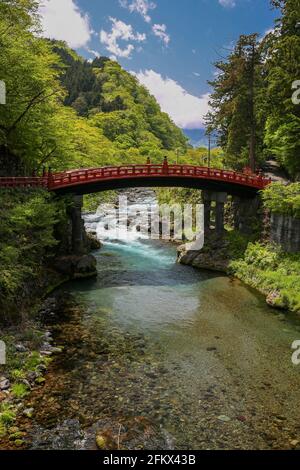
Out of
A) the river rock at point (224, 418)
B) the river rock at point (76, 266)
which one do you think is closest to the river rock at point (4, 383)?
the river rock at point (224, 418)

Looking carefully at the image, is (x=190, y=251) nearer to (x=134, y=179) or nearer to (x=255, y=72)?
(x=134, y=179)

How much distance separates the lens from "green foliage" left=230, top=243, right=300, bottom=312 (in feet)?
77.6

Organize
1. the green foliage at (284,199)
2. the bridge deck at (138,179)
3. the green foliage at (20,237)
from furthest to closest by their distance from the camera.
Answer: the bridge deck at (138,179), the green foliage at (284,199), the green foliage at (20,237)

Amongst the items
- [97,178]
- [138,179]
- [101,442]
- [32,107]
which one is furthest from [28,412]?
[138,179]

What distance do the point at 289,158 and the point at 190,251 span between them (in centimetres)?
1267

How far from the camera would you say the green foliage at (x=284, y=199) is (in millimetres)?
27172

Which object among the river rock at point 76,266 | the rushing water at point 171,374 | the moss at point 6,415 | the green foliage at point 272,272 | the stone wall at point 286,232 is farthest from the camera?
the river rock at point 76,266

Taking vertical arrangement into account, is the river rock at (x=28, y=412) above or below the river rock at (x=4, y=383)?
below

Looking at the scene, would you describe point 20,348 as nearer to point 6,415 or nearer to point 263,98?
point 6,415

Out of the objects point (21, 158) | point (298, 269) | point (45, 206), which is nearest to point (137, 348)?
point (45, 206)

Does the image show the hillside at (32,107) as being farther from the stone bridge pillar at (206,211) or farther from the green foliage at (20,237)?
the stone bridge pillar at (206,211)

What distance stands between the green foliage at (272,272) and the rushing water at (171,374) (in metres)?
1.32
